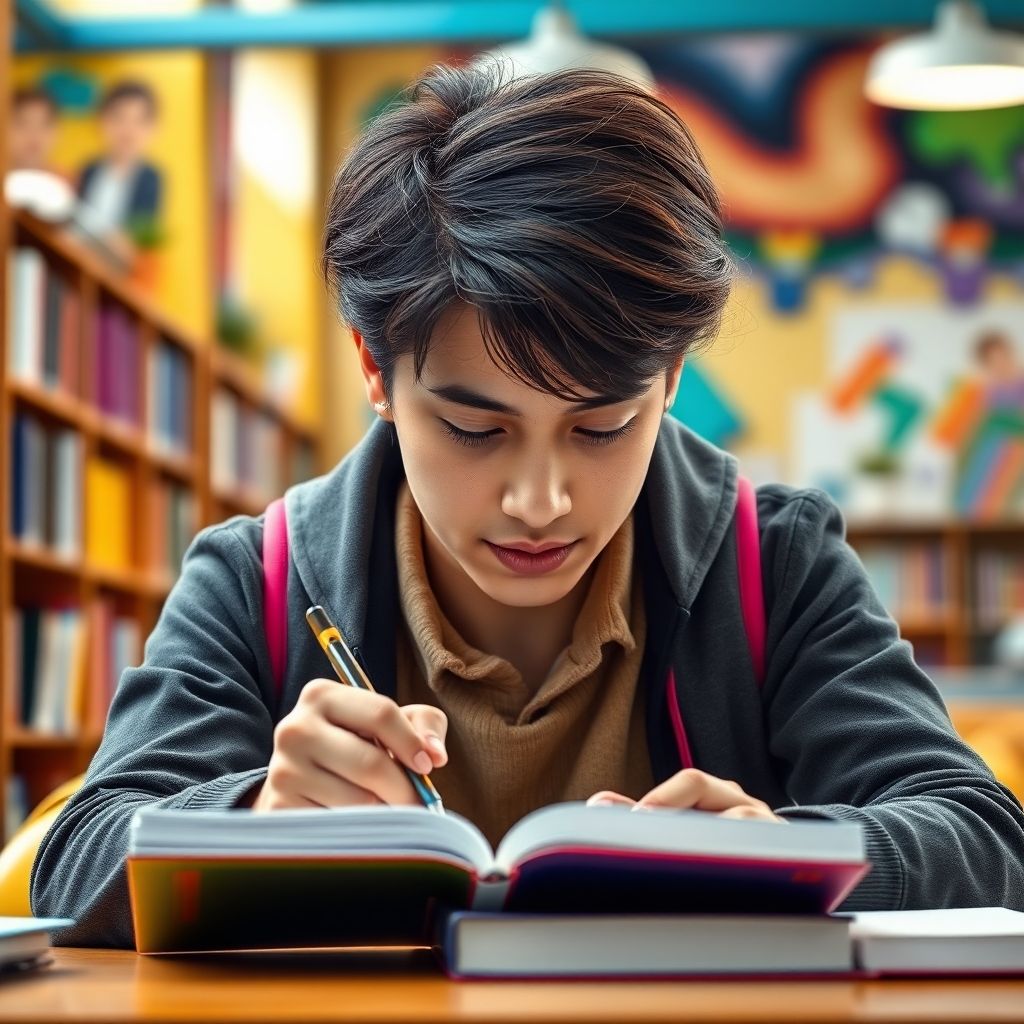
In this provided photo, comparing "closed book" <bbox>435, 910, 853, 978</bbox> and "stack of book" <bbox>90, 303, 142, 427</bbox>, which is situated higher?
"stack of book" <bbox>90, 303, 142, 427</bbox>

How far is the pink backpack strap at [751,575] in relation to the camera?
136 centimetres

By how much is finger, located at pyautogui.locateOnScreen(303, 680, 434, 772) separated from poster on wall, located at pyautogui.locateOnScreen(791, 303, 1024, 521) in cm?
606

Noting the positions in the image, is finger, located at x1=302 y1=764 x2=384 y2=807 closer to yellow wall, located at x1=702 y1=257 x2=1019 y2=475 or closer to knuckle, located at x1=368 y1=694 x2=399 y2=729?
knuckle, located at x1=368 y1=694 x2=399 y2=729

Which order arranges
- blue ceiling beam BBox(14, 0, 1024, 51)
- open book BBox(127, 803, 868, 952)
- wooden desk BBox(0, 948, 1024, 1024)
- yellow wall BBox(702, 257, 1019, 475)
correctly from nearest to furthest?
wooden desk BBox(0, 948, 1024, 1024)
open book BBox(127, 803, 868, 952)
blue ceiling beam BBox(14, 0, 1024, 51)
yellow wall BBox(702, 257, 1019, 475)

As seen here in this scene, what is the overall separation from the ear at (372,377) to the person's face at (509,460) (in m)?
0.05

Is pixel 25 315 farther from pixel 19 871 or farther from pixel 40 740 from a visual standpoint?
pixel 19 871

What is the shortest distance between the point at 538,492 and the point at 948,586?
5.92 meters

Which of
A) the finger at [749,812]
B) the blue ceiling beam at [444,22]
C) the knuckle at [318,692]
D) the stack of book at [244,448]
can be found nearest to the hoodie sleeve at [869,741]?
the finger at [749,812]

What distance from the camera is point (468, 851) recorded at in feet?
2.62

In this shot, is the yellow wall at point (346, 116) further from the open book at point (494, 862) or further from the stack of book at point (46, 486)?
the open book at point (494, 862)

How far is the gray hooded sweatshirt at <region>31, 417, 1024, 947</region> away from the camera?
1.14 metres

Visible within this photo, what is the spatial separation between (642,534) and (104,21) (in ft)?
14.5

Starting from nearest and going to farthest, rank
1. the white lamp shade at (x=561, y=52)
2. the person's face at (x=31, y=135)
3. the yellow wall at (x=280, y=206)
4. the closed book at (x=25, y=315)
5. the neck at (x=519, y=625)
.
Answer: the neck at (x=519, y=625), the white lamp shade at (x=561, y=52), the closed book at (x=25, y=315), the person's face at (x=31, y=135), the yellow wall at (x=280, y=206)

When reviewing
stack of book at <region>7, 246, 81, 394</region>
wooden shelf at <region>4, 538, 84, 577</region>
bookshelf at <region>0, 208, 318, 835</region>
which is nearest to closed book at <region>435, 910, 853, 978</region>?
bookshelf at <region>0, 208, 318, 835</region>
